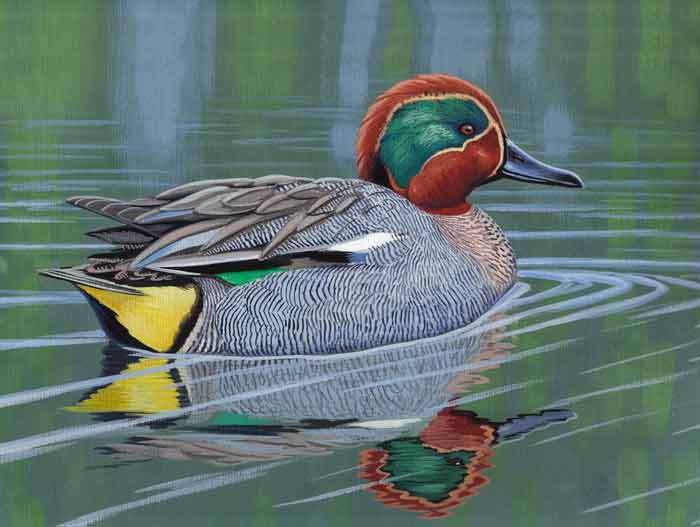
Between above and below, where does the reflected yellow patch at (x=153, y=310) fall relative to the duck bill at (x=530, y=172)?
below

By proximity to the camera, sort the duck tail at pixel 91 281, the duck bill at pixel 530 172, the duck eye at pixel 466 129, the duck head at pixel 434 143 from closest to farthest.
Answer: the duck tail at pixel 91 281, the duck head at pixel 434 143, the duck eye at pixel 466 129, the duck bill at pixel 530 172

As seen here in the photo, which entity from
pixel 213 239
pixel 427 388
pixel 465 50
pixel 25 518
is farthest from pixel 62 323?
pixel 465 50

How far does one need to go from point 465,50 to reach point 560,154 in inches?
118

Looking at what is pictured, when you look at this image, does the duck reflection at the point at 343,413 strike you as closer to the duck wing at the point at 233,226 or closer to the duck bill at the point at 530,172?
the duck wing at the point at 233,226

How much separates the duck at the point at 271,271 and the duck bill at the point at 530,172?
0.73m

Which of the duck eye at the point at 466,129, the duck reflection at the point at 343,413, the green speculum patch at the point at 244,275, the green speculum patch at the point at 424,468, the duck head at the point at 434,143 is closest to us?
the green speculum patch at the point at 424,468

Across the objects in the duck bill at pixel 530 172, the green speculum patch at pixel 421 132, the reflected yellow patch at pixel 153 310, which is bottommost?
the reflected yellow patch at pixel 153 310

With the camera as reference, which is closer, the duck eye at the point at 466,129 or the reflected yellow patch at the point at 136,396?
the reflected yellow patch at the point at 136,396

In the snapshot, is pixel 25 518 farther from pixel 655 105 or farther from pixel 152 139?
pixel 655 105

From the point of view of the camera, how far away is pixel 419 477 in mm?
4828

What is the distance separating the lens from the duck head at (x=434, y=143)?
22.7 ft

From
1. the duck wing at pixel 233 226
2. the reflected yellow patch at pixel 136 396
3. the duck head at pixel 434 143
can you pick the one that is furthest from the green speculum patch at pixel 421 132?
the reflected yellow patch at pixel 136 396

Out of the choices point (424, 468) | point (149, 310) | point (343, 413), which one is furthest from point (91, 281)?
point (424, 468)

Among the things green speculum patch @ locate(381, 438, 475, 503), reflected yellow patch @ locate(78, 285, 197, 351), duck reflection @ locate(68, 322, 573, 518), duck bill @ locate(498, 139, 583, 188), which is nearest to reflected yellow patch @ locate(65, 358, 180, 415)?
duck reflection @ locate(68, 322, 573, 518)
